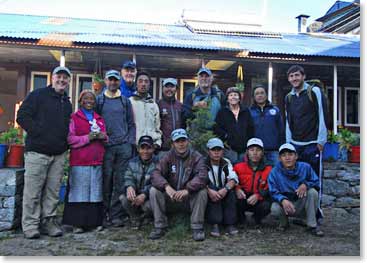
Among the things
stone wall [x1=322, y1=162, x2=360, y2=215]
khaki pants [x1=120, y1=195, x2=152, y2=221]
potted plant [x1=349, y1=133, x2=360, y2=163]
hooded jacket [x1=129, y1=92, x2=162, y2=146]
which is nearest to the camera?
khaki pants [x1=120, y1=195, x2=152, y2=221]

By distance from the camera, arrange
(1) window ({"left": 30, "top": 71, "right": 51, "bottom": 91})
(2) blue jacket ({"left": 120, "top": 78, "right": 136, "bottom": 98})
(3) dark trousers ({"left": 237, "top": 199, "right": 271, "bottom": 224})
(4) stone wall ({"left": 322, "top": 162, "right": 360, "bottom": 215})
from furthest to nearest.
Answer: (1) window ({"left": 30, "top": 71, "right": 51, "bottom": 91})
(4) stone wall ({"left": 322, "top": 162, "right": 360, "bottom": 215})
(2) blue jacket ({"left": 120, "top": 78, "right": 136, "bottom": 98})
(3) dark trousers ({"left": 237, "top": 199, "right": 271, "bottom": 224})

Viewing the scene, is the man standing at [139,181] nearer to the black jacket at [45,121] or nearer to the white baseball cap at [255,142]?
the black jacket at [45,121]

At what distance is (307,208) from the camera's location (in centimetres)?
392

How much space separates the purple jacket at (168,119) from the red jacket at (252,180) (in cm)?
85

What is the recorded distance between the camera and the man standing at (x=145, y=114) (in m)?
4.20

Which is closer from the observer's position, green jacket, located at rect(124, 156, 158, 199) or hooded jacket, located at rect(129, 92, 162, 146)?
green jacket, located at rect(124, 156, 158, 199)

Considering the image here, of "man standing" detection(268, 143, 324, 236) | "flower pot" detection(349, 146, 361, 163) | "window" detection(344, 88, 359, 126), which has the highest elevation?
→ "window" detection(344, 88, 359, 126)

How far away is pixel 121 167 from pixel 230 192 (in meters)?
1.22

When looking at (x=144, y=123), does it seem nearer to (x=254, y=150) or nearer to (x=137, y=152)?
(x=137, y=152)

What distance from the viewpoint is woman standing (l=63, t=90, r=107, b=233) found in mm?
3869

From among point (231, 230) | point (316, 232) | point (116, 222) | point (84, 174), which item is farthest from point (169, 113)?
point (316, 232)

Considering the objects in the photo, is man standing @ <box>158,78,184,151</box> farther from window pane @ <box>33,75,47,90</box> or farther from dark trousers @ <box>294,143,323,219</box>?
window pane @ <box>33,75,47,90</box>

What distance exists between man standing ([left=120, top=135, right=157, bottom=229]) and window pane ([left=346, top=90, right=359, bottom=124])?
8.77m

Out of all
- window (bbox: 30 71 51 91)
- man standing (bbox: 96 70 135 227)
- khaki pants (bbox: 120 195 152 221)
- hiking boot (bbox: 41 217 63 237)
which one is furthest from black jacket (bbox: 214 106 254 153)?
window (bbox: 30 71 51 91)
